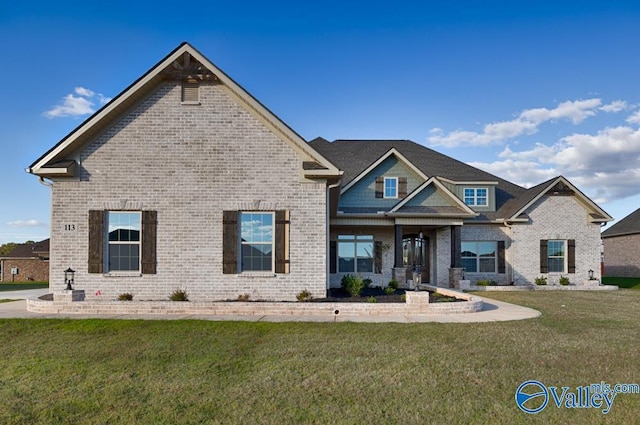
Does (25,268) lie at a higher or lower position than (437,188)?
lower

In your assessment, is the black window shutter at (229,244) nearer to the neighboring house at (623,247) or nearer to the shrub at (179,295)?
the shrub at (179,295)

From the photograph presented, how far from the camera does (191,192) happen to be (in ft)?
39.3

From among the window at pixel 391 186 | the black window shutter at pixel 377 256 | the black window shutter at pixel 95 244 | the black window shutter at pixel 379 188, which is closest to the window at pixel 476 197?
the window at pixel 391 186

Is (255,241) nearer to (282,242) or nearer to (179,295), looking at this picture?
(282,242)

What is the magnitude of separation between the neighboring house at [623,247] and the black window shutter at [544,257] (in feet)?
49.0

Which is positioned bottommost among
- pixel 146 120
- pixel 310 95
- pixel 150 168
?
pixel 150 168

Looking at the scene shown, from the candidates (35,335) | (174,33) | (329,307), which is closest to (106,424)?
(35,335)

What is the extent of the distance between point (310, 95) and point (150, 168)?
7723 mm

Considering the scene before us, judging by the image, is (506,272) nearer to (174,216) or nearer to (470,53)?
(470,53)

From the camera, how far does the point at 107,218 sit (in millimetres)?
12008

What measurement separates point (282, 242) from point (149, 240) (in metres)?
3.75

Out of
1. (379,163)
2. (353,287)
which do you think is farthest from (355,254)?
(353,287)

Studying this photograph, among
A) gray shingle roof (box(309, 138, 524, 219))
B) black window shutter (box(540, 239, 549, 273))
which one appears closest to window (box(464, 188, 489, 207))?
gray shingle roof (box(309, 138, 524, 219))

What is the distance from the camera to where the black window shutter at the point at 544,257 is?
796 inches
